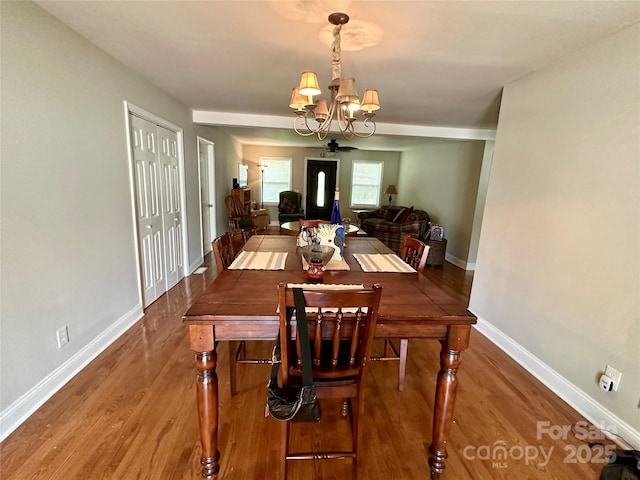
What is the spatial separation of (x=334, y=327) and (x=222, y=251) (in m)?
1.04

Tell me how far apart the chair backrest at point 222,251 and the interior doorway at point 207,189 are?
10.0ft

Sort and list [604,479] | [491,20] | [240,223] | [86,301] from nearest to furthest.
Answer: [604,479] → [491,20] → [86,301] → [240,223]

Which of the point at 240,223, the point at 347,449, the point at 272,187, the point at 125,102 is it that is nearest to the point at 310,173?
the point at 272,187

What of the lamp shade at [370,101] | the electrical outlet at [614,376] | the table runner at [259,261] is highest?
the lamp shade at [370,101]

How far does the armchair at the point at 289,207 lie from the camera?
7.89 m

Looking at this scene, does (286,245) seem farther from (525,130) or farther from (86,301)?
(525,130)

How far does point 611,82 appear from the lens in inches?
70.0

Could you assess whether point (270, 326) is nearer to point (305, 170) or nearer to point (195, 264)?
point (195, 264)

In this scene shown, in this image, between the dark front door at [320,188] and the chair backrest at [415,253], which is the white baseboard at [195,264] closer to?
the chair backrest at [415,253]

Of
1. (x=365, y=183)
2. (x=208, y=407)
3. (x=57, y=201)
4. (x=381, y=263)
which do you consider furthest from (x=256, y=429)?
(x=365, y=183)

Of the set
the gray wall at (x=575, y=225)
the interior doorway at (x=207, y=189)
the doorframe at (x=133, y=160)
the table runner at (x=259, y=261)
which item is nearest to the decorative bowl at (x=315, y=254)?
the table runner at (x=259, y=261)

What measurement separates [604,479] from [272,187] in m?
8.20

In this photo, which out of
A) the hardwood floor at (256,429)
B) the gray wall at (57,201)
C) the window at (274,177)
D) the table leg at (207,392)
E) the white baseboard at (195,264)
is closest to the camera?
the table leg at (207,392)

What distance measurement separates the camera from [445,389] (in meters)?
1.36
